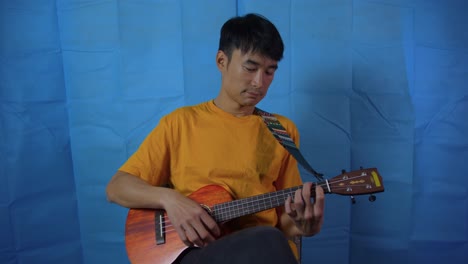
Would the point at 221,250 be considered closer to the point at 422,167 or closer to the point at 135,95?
the point at 135,95

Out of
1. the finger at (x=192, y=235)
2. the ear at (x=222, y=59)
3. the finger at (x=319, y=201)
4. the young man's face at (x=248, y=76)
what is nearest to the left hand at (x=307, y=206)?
the finger at (x=319, y=201)

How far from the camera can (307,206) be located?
1.00 metres

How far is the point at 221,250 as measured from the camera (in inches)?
33.8

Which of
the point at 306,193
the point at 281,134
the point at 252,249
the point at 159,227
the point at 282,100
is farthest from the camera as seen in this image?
the point at 282,100

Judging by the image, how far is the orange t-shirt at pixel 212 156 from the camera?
1.16m

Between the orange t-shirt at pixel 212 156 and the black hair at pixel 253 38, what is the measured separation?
221mm

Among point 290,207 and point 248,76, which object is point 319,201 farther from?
point 248,76

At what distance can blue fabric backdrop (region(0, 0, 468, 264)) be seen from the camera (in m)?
1.51

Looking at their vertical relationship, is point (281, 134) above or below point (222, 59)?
below

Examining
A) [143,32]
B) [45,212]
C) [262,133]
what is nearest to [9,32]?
[143,32]

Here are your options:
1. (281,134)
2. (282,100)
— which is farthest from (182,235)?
(282,100)

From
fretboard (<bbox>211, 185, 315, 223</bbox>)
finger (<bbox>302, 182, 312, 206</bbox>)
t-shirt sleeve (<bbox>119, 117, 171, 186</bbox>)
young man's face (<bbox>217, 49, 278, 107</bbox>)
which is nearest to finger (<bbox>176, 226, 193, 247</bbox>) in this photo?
fretboard (<bbox>211, 185, 315, 223</bbox>)

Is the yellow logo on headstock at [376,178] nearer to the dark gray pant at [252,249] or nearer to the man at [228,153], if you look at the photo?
the man at [228,153]

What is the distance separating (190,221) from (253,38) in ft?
1.97
